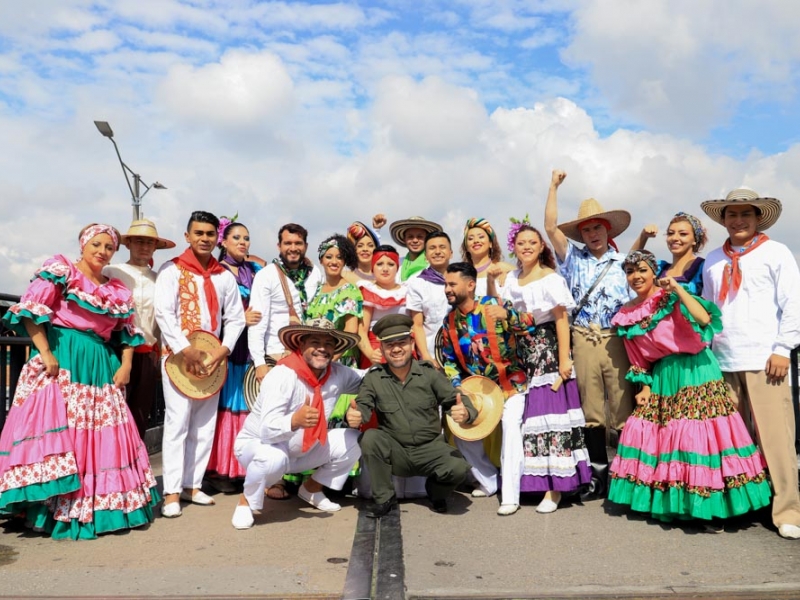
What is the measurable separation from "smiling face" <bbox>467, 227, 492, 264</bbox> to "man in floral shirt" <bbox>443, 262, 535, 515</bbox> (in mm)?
538

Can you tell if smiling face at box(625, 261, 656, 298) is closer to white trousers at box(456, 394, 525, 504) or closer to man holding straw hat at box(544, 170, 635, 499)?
man holding straw hat at box(544, 170, 635, 499)

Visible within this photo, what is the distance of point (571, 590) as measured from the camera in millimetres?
3357

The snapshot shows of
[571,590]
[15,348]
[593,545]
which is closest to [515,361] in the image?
[593,545]

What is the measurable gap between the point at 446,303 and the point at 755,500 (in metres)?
2.57

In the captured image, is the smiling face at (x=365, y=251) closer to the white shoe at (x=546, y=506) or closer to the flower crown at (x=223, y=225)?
the flower crown at (x=223, y=225)

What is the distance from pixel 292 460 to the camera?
4844mm

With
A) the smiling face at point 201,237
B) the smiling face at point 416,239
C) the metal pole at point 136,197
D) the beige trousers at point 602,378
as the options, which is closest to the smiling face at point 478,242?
the smiling face at point 416,239

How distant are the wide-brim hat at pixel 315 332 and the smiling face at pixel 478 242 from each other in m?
1.31

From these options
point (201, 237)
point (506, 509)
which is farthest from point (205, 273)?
point (506, 509)

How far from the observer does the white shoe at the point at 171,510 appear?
190 inches

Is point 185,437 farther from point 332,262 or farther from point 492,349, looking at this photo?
point 492,349

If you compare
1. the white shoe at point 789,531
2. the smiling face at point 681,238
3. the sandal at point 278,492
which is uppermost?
the smiling face at point 681,238

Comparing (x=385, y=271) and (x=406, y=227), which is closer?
(x=385, y=271)

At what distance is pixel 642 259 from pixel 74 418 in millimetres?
3845
